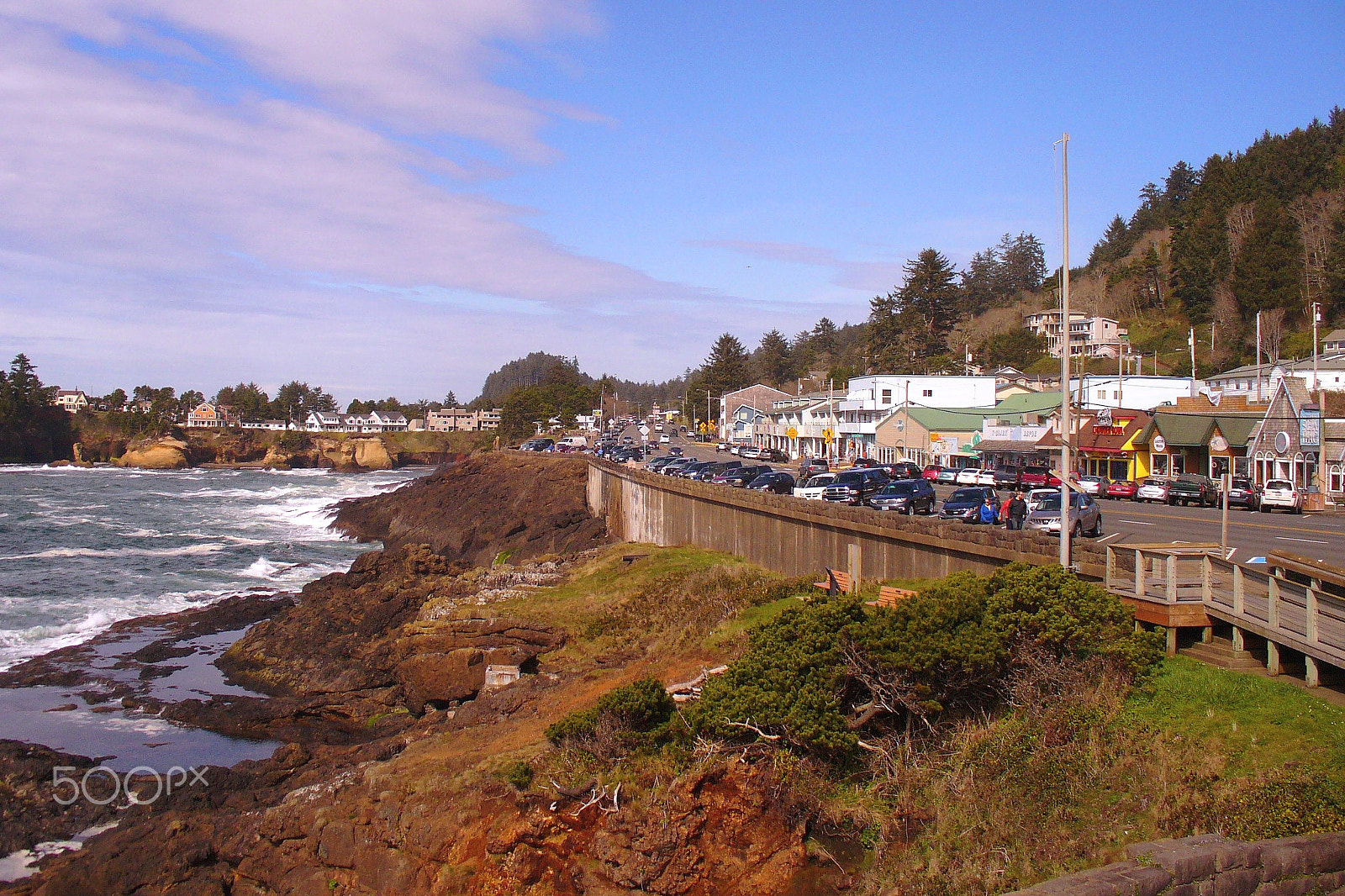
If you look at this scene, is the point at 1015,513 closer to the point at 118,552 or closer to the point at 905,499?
the point at 905,499

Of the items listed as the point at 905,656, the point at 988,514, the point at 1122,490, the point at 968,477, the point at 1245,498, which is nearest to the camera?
the point at 905,656

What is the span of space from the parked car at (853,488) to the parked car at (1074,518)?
964cm

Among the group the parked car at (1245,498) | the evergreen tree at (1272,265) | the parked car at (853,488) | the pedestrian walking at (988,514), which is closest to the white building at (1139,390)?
the evergreen tree at (1272,265)

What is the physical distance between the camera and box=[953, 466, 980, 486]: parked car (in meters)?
51.3

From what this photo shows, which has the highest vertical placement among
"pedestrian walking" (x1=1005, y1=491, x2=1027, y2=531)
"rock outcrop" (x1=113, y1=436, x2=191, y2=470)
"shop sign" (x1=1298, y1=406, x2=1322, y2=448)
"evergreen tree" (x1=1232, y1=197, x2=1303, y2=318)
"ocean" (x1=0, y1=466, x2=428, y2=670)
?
"evergreen tree" (x1=1232, y1=197, x2=1303, y2=318)

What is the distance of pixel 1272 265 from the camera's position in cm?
9675

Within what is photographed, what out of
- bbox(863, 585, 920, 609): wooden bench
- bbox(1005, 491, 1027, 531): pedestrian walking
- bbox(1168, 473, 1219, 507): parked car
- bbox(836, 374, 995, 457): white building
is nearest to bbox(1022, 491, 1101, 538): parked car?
bbox(1005, 491, 1027, 531): pedestrian walking

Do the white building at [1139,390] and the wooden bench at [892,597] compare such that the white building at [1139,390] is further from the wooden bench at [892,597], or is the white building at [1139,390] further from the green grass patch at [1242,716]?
the green grass patch at [1242,716]

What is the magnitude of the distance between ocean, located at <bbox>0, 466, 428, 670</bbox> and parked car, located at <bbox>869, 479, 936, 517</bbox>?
27.9 meters

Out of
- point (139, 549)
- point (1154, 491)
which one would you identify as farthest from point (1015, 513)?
point (139, 549)

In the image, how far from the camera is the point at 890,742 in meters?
13.0

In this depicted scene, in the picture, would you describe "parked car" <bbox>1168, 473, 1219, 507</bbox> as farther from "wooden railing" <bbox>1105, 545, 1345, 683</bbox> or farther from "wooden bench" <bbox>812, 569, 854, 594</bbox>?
"wooden railing" <bbox>1105, 545, 1345, 683</bbox>

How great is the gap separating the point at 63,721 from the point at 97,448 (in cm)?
15502

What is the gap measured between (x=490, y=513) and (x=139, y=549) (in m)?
22.0
